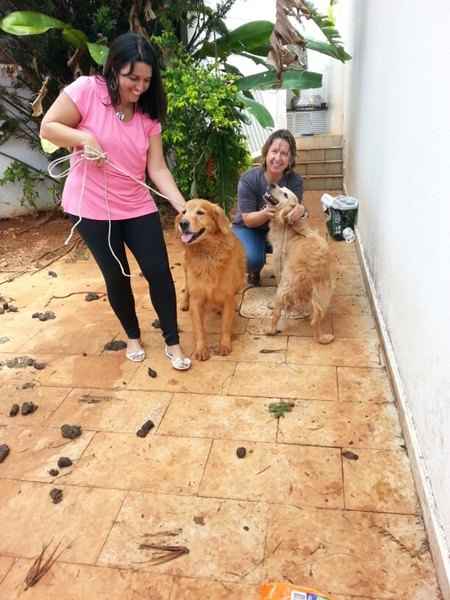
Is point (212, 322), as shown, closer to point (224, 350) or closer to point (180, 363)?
point (224, 350)

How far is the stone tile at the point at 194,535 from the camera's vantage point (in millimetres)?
1726

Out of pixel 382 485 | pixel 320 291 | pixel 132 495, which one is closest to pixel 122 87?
pixel 320 291

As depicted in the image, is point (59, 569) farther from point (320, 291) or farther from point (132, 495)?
point (320, 291)

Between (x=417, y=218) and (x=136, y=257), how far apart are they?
169 cm

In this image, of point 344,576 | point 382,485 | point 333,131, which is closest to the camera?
point 344,576

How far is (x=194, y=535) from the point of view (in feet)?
6.09

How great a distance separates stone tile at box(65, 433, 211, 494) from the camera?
2132 mm

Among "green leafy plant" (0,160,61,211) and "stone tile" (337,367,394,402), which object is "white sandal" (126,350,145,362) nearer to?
"stone tile" (337,367,394,402)

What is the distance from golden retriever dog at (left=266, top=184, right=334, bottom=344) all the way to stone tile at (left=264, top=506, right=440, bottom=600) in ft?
4.99

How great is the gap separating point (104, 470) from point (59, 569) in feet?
1.70

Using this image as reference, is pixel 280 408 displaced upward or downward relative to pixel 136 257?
downward

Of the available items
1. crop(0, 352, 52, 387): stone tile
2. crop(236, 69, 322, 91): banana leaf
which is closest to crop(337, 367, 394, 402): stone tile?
crop(0, 352, 52, 387): stone tile

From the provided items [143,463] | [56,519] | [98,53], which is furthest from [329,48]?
[56,519]

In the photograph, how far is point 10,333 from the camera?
368 cm
